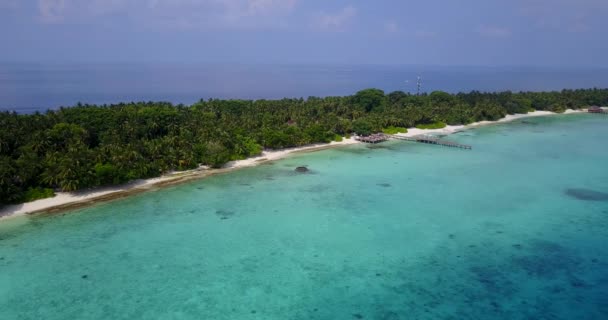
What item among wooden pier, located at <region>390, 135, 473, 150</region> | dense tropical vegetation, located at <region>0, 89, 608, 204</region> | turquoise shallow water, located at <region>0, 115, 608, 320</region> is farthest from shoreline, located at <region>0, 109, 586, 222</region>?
wooden pier, located at <region>390, 135, 473, 150</region>

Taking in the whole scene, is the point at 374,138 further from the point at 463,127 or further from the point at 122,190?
the point at 122,190

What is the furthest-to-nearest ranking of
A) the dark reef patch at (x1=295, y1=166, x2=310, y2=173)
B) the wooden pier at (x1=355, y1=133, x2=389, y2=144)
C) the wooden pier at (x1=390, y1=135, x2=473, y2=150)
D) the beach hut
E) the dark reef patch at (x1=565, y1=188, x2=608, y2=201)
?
the beach hut → the wooden pier at (x1=355, y1=133, x2=389, y2=144) → the wooden pier at (x1=390, y1=135, x2=473, y2=150) → the dark reef patch at (x1=295, y1=166, x2=310, y2=173) → the dark reef patch at (x1=565, y1=188, x2=608, y2=201)

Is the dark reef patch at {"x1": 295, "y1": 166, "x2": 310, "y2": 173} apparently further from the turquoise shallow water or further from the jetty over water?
the jetty over water

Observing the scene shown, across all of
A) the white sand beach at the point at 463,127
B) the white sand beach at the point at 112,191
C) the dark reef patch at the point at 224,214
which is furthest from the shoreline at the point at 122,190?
the white sand beach at the point at 463,127

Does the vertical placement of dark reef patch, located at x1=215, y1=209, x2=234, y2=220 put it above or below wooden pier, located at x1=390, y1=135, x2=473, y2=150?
below

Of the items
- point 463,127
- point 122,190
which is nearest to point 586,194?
point 463,127

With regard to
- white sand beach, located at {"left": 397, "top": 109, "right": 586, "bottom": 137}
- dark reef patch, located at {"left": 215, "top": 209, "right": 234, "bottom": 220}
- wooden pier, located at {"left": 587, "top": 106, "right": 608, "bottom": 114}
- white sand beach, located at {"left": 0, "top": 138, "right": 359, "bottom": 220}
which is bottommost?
dark reef patch, located at {"left": 215, "top": 209, "right": 234, "bottom": 220}

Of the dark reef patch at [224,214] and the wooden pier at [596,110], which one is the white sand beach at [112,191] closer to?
the dark reef patch at [224,214]

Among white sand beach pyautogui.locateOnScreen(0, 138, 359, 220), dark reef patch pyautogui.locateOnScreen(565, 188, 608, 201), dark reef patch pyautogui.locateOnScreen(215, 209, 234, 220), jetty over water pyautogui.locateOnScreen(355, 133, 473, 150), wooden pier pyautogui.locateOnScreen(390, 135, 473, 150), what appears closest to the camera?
white sand beach pyautogui.locateOnScreen(0, 138, 359, 220)
